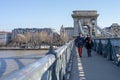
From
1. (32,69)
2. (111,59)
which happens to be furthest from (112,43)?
(32,69)

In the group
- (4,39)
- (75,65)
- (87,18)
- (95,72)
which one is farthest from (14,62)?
(4,39)

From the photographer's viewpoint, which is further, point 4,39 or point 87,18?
point 4,39

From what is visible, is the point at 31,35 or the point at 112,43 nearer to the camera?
the point at 112,43

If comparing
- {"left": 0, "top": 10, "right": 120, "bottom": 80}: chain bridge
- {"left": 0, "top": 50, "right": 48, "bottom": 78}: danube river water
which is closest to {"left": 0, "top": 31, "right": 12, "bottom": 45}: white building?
{"left": 0, "top": 50, "right": 48, "bottom": 78}: danube river water

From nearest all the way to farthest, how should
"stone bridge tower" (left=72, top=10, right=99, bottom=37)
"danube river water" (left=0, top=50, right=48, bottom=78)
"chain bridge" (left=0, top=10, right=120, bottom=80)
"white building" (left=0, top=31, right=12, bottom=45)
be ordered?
"chain bridge" (left=0, top=10, right=120, bottom=80), "danube river water" (left=0, top=50, right=48, bottom=78), "stone bridge tower" (left=72, top=10, right=99, bottom=37), "white building" (left=0, top=31, right=12, bottom=45)

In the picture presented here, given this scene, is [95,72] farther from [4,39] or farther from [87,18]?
[4,39]

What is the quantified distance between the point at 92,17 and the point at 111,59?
211 feet

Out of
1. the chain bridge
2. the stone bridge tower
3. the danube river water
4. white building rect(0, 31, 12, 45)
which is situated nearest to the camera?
the chain bridge

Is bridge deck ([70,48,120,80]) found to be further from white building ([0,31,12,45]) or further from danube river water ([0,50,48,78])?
white building ([0,31,12,45])

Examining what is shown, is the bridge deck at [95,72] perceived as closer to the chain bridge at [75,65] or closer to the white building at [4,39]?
the chain bridge at [75,65]

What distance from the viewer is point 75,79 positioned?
7715 mm

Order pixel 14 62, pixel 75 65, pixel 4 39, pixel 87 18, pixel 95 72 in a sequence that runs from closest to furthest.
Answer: pixel 95 72 → pixel 75 65 → pixel 14 62 → pixel 87 18 → pixel 4 39

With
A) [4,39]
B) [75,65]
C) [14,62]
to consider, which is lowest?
[14,62]

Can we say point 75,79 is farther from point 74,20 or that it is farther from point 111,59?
point 74,20
